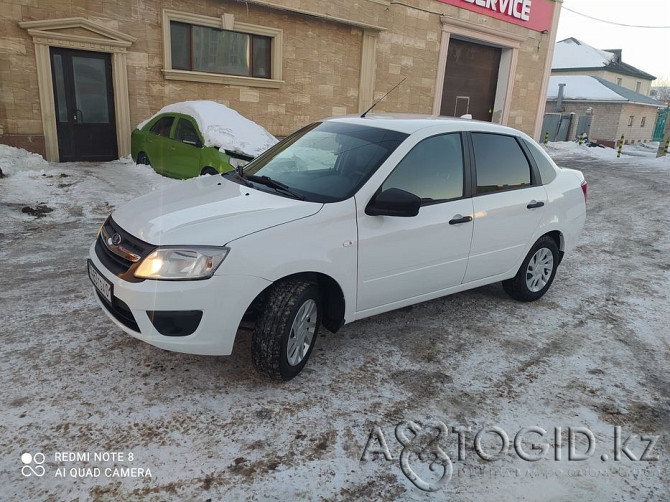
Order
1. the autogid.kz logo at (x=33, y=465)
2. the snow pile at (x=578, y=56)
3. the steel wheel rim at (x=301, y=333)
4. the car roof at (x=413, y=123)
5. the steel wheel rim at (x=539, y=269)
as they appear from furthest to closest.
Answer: the snow pile at (x=578, y=56), the steel wheel rim at (x=539, y=269), the car roof at (x=413, y=123), the steel wheel rim at (x=301, y=333), the autogid.kz logo at (x=33, y=465)

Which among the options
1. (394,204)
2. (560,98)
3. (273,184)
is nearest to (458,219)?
(394,204)

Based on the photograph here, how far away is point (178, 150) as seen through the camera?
29.8 ft

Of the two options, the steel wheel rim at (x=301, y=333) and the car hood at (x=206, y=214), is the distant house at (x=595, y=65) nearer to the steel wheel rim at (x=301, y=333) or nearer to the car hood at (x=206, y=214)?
the car hood at (x=206, y=214)

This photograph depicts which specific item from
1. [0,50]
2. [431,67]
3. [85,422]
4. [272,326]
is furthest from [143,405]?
[431,67]

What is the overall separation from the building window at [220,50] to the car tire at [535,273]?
32.7 ft

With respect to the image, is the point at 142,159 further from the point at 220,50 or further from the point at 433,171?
the point at 433,171

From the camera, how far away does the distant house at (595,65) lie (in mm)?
44281

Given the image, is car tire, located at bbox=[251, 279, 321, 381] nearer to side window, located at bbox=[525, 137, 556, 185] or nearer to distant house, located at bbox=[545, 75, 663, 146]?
side window, located at bbox=[525, 137, 556, 185]

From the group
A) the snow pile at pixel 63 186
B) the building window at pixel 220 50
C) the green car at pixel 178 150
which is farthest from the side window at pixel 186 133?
the building window at pixel 220 50

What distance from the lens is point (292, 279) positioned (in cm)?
317

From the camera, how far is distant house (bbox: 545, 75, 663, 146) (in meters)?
35.2

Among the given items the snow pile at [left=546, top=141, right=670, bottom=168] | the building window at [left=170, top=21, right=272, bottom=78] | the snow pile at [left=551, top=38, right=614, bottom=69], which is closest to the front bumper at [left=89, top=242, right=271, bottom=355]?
the building window at [left=170, top=21, right=272, bottom=78]

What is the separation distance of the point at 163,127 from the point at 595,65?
151ft

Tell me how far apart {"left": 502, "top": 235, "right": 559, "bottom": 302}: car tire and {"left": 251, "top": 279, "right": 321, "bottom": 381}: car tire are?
2445 millimetres
